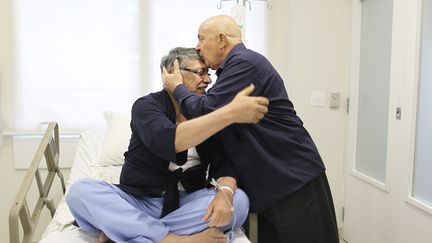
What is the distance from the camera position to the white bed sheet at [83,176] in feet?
4.19

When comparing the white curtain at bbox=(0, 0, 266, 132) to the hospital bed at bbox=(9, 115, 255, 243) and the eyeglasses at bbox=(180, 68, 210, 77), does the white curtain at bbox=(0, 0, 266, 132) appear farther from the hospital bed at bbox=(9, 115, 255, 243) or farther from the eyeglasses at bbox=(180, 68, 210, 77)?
the eyeglasses at bbox=(180, 68, 210, 77)

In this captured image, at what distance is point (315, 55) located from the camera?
105 inches

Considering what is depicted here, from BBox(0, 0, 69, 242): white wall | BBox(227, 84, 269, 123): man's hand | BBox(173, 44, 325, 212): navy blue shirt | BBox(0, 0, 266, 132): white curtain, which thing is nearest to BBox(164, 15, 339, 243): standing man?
BBox(173, 44, 325, 212): navy blue shirt

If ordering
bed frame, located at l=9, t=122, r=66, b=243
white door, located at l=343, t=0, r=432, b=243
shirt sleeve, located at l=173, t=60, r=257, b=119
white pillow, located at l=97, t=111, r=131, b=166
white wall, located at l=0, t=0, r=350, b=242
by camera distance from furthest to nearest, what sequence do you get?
white wall, located at l=0, t=0, r=350, b=242
white pillow, located at l=97, t=111, r=131, b=166
white door, located at l=343, t=0, r=432, b=243
shirt sleeve, located at l=173, t=60, r=257, b=119
bed frame, located at l=9, t=122, r=66, b=243

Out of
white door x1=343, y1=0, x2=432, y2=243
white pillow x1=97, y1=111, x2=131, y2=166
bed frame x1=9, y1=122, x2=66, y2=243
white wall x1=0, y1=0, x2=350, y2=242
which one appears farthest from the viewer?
white wall x1=0, y1=0, x2=350, y2=242

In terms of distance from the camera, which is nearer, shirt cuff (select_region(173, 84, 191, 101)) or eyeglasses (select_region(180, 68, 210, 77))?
shirt cuff (select_region(173, 84, 191, 101))

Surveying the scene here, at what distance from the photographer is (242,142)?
54.7 inches

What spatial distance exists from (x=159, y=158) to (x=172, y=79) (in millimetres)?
303

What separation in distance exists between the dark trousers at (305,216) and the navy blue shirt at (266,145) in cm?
4

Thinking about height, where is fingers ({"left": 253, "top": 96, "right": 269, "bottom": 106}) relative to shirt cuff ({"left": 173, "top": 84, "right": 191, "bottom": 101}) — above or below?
below

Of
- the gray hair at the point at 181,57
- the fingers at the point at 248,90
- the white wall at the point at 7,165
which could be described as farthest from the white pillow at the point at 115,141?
the fingers at the point at 248,90

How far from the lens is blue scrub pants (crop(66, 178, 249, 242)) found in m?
1.20

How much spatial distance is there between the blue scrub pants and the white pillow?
0.83 meters

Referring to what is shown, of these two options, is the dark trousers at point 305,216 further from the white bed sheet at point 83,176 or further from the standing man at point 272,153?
the white bed sheet at point 83,176
